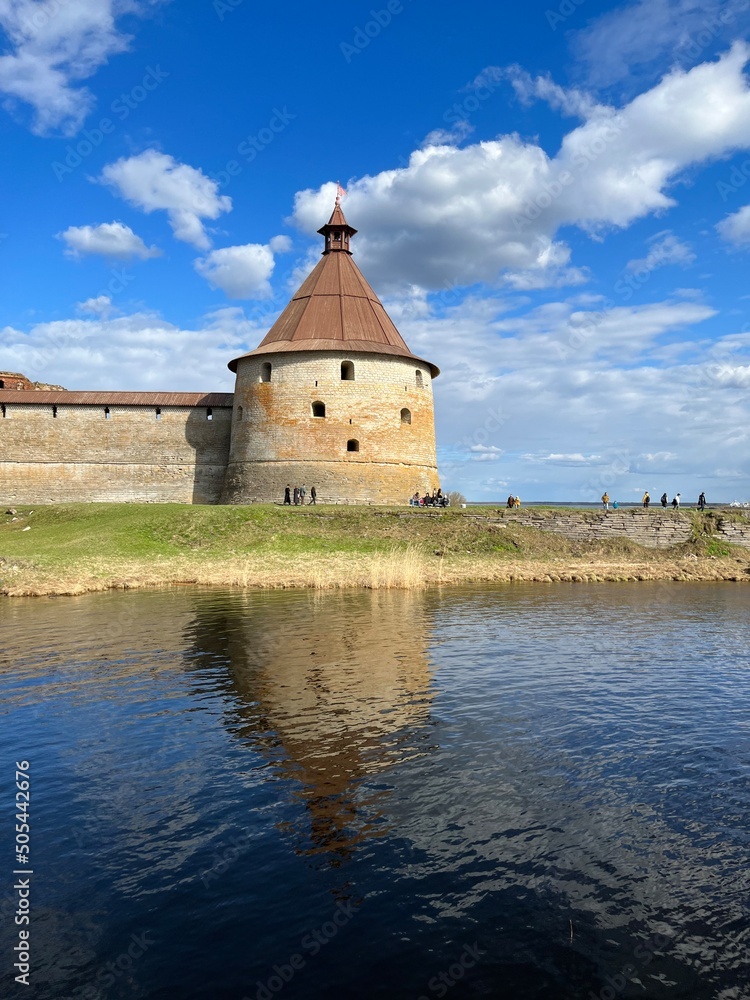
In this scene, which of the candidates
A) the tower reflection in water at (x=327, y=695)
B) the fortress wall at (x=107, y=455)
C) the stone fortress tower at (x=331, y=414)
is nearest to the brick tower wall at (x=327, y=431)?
the stone fortress tower at (x=331, y=414)

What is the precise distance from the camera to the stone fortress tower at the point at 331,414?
105ft

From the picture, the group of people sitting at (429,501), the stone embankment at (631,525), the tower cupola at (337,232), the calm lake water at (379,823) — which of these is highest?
the tower cupola at (337,232)

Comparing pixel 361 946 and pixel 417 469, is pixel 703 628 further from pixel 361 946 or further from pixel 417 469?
pixel 417 469

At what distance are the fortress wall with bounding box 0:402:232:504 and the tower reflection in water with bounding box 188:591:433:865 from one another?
19.9 meters

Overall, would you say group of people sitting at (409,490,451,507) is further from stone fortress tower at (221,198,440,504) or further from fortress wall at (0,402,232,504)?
fortress wall at (0,402,232,504)

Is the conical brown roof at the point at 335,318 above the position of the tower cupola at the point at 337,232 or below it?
below

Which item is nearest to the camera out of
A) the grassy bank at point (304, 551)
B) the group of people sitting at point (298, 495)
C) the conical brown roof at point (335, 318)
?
the grassy bank at point (304, 551)

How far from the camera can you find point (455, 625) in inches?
557

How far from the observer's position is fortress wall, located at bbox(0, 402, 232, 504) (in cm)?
3456

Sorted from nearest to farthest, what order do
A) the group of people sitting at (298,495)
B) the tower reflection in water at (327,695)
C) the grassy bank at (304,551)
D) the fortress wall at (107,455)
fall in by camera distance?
the tower reflection in water at (327,695)
the grassy bank at (304,551)
the group of people sitting at (298,495)
the fortress wall at (107,455)

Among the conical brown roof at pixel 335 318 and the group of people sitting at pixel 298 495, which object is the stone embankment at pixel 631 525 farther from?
the conical brown roof at pixel 335 318

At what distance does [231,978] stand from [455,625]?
10.5m

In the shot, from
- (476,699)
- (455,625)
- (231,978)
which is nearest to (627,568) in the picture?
(455,625)

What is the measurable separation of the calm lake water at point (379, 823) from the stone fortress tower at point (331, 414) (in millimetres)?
20947
